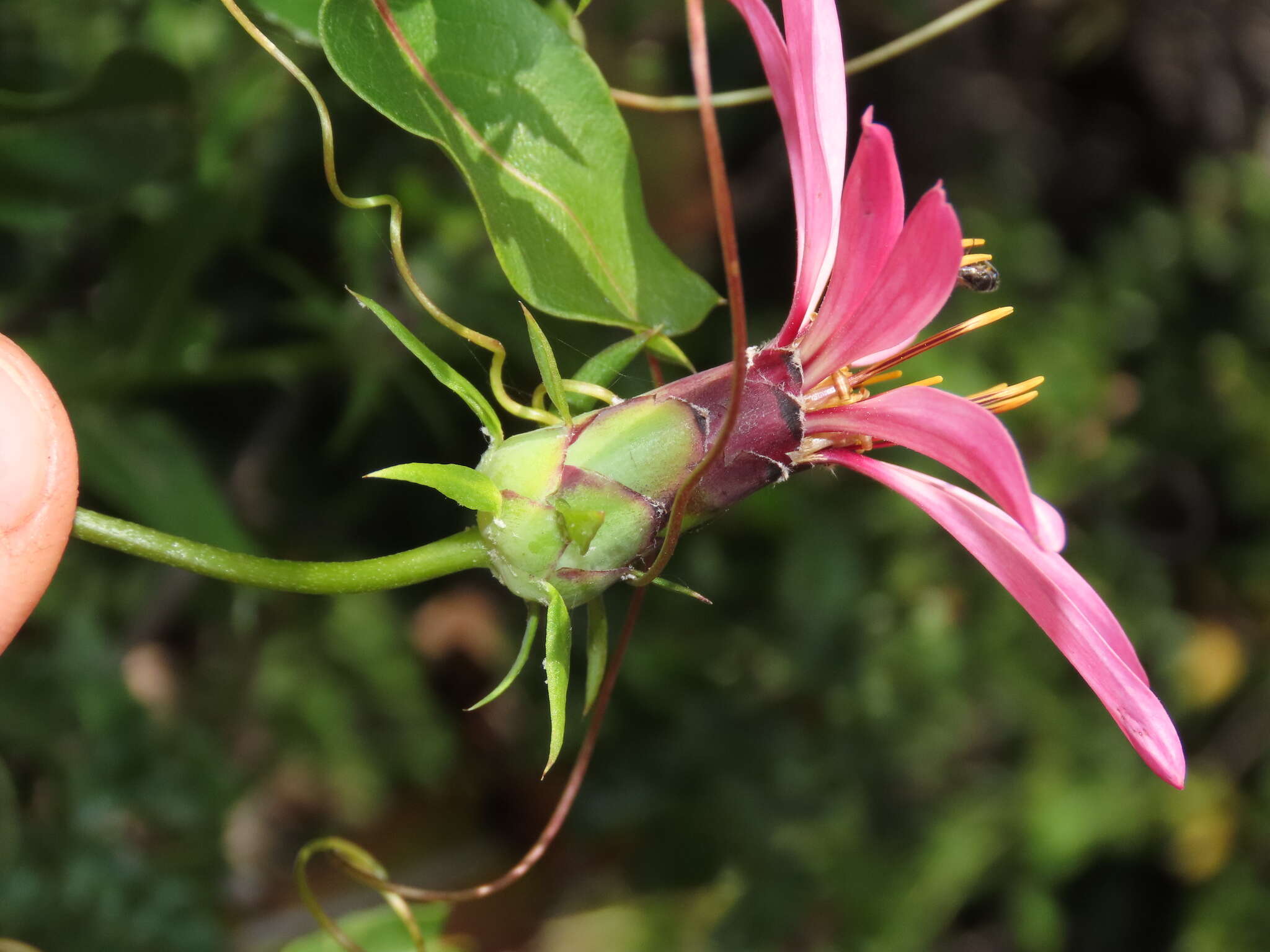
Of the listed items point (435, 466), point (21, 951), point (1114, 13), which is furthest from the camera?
point (1114, 13)

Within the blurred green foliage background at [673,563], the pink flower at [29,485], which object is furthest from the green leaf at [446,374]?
the blurred green foliage background at [673,563]

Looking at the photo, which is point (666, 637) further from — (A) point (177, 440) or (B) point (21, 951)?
(B) point (21, 951)

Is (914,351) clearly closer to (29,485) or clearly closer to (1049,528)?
(1049,528)

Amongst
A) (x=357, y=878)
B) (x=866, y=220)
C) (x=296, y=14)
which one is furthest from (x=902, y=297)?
(x=357, y=878)

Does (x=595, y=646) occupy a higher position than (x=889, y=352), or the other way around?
(x=889, y=352)

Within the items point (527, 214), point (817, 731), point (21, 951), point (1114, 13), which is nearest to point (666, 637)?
point (817, 731)

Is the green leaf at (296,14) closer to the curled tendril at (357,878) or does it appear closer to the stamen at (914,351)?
the stamen at (914,351)
